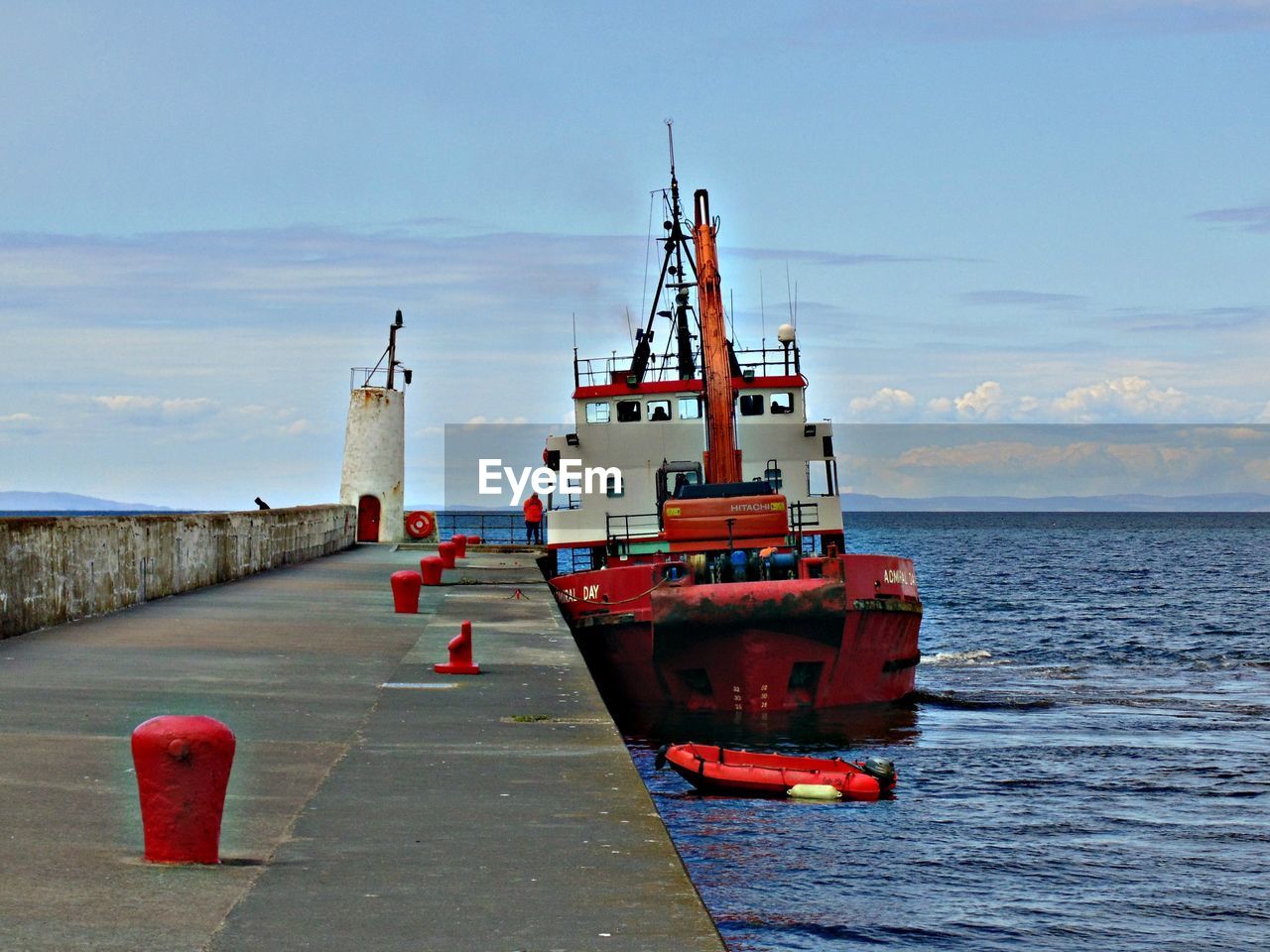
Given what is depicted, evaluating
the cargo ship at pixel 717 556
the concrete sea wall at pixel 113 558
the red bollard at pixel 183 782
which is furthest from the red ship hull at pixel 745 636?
the red bollard at pixel 183 782

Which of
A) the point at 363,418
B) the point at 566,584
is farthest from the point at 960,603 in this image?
the point at 566,584

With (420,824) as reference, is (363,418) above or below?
above

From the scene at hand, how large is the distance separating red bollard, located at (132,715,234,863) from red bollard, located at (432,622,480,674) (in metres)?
7.58

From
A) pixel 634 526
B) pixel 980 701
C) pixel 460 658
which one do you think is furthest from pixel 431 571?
pixel 460 658

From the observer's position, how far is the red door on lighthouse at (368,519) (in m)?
49.1

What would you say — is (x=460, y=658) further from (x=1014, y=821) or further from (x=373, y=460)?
(x=373, y=460)

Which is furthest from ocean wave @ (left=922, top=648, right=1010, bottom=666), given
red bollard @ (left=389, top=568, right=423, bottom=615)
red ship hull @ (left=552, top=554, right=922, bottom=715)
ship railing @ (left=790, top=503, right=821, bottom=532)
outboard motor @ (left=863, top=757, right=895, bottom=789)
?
outboard motor @ (left=863, top=757, right=895, bottom=789)

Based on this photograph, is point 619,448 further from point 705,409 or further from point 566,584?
point 566,584

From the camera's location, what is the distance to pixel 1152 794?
1722 cm

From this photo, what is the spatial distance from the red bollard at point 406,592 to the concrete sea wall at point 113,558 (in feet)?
12.2

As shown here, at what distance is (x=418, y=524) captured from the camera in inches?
1986

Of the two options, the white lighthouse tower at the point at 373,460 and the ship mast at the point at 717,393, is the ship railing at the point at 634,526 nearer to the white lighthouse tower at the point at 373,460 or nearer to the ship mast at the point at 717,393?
the ship mast at the point at 717,393

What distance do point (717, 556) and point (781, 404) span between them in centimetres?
593

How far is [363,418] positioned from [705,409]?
23889mm
